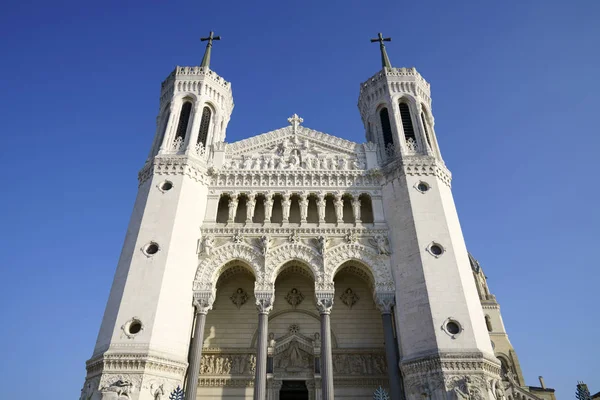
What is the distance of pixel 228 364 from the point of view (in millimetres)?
19531

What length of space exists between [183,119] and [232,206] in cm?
646

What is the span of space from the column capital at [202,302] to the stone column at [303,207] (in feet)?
18.9

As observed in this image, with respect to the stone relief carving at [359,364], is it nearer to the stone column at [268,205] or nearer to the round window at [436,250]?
the round window at [436,250]

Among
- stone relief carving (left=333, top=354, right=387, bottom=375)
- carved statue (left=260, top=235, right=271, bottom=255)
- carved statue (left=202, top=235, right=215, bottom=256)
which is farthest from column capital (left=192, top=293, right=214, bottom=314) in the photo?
stone relief carving (left=333, top=354, right=387, bottom=375)

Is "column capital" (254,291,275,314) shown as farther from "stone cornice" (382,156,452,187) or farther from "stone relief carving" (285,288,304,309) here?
"stone cornice" (382,156,452,187)

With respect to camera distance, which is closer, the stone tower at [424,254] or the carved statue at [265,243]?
the stone tower at [424,254]

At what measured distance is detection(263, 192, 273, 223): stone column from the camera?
2109 cm

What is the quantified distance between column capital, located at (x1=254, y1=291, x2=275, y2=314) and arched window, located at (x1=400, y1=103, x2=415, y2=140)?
39.1 feet

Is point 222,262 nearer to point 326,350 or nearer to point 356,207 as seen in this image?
point 326,350

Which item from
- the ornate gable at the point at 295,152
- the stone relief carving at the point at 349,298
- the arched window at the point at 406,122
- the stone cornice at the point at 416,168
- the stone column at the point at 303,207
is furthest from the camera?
the arched window at the point at 406,122

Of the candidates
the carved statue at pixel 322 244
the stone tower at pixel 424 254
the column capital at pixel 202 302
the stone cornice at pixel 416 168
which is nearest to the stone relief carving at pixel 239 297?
the column capital at pixel 202 302

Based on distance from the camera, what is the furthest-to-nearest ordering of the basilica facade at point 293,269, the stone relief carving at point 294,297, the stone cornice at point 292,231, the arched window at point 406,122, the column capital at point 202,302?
1. the arched window at point 406,122
2. the stone relief carving at point 294,297
3. the stone cornice at point 292,231
4. the column capital at point 202,302
5. the basilica facade at point 293,269

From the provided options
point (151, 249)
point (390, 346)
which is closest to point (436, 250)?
Answer: point (390, 346)

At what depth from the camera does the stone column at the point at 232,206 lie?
21.1 m
